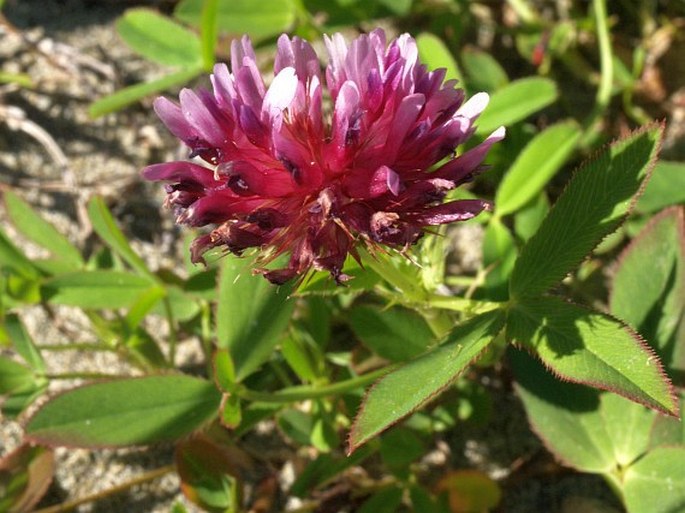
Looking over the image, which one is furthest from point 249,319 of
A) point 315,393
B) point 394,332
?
point 394,332

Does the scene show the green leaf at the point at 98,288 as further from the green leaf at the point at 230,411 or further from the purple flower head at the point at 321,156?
the purple flower head at the point at 321,156

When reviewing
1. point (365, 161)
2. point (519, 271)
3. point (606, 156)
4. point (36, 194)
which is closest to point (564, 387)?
point (519, 271)

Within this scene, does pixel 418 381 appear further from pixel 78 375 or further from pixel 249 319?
pixel 78 375

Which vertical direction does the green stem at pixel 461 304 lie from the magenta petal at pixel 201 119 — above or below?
below

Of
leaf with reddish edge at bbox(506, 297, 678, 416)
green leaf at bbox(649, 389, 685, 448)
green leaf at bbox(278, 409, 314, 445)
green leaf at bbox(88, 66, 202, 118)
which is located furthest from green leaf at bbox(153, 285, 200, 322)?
green leaf at bbox(649, 389, 685, 448)

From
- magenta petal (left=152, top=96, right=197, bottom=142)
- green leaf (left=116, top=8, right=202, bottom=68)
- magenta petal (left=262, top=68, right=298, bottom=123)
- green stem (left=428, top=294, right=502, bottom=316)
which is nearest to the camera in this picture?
magenta petal (left=262, top=68, right=298, bottom=123)

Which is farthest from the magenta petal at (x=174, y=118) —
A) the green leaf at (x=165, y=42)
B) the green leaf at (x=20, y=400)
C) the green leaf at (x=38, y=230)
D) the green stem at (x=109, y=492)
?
the green leaf at (x=165, y=42)

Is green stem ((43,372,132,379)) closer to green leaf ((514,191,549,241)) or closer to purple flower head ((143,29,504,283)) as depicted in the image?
purple flower head ((143,29,504,283))
